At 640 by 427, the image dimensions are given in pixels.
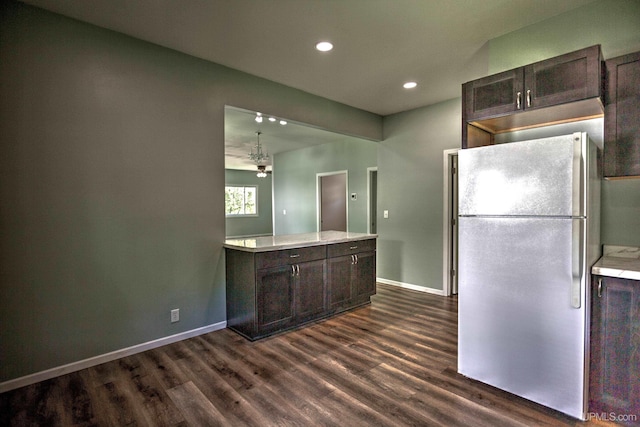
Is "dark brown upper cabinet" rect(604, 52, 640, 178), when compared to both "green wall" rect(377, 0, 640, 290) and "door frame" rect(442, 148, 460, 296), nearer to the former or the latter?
"green wall" rect(377, 0, 640, 290)

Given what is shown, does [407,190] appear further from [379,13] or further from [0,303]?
[0,303]

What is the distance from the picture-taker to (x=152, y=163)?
284 cm

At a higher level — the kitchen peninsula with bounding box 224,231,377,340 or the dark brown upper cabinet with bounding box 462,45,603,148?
the dark brown upper cabinet with bounding box 462,45,603,148

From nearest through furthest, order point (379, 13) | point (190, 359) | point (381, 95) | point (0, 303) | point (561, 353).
→ point (561, 353)
point (0, 303)
point (379, 13)
point (190, 359)
point (381, 95)

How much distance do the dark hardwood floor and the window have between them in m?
8.32

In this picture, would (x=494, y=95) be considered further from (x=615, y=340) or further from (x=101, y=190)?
(x=101, y=190)

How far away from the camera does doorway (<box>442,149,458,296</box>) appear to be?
440 cm

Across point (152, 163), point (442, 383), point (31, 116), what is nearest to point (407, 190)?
point (442, 383)

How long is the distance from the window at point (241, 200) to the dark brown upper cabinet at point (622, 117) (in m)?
10.1

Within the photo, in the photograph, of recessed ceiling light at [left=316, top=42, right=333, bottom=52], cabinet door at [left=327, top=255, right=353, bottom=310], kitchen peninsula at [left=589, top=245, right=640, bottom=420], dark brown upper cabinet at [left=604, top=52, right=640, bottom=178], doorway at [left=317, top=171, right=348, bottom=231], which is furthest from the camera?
doorway at [left=317, top=171, right=348, bottom=231]

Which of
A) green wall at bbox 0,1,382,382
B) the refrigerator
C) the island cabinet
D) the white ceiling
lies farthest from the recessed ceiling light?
the island cabinet

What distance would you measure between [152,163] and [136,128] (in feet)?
1.02

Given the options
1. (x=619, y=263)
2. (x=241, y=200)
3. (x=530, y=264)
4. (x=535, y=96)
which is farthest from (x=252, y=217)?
(x=619, y=263)

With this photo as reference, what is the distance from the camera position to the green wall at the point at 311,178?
6336 millimetres
